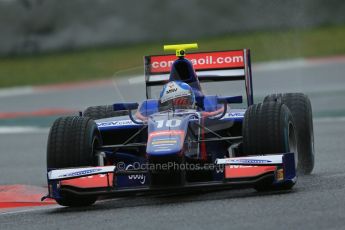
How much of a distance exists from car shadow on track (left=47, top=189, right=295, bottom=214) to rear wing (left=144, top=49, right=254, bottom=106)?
2005 millimetres

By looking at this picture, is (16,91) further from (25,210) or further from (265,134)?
(265,134)

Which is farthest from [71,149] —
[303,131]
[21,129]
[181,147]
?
[21,129]

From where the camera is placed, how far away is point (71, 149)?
912cm

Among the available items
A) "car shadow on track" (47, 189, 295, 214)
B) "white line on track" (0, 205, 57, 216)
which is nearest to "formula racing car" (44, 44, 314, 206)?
"car shadow on track" (47, 189, 295, 214)

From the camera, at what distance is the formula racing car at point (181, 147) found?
8680 millimetres

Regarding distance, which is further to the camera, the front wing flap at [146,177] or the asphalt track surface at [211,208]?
the front wing flap at [146,177]

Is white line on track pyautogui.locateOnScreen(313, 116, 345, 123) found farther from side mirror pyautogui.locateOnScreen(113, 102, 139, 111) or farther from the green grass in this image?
the green grass

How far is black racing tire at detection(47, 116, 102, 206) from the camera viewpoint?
29.8 ft

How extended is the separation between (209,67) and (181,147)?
2985mm

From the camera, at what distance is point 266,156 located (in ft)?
28.9

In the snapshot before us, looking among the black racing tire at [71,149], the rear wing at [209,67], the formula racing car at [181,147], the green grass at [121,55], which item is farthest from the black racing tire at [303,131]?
the green grass at [121,55]

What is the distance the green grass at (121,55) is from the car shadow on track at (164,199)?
1551 centimetres

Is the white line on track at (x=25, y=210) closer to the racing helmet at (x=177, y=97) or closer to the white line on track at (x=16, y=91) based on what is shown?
the racing helmet at (x=177, y=97)

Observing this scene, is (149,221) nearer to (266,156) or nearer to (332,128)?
(266,156)
